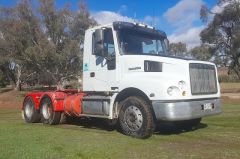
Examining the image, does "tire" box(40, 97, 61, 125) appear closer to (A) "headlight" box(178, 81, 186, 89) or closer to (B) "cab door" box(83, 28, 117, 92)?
(B) "cab door" box(83, 28, 117, 92)

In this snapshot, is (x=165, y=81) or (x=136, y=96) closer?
(x=165, y=81)

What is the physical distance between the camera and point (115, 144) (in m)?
9.88

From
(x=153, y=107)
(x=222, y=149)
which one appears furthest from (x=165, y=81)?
(x=222, y=149)

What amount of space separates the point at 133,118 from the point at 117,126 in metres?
2.31

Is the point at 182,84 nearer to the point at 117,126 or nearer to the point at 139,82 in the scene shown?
the point at 139,82

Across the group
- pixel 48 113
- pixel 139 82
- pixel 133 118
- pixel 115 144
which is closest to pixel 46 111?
pixel 48 113

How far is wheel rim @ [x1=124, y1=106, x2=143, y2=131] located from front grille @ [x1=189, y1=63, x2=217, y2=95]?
151 cm

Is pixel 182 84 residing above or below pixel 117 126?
above

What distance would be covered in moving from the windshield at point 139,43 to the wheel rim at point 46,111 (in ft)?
14.0

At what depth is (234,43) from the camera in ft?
163

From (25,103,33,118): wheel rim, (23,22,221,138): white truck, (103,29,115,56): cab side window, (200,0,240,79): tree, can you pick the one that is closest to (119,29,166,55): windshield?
(23,22,221,138): white truck

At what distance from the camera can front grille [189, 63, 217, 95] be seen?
35.9ft

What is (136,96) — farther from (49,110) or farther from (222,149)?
(49,110)

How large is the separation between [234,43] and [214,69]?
39.2m
